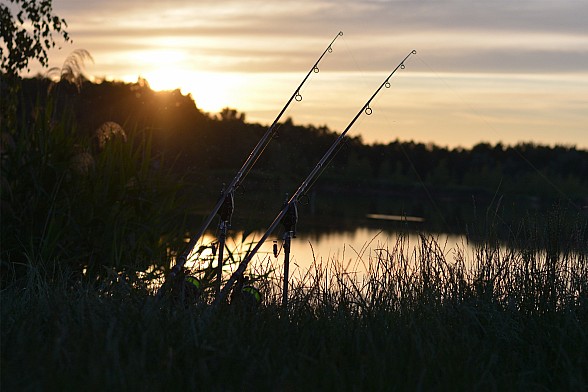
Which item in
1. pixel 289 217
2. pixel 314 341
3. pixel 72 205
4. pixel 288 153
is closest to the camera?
pixel 314 341

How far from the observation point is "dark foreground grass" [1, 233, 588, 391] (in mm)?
3328

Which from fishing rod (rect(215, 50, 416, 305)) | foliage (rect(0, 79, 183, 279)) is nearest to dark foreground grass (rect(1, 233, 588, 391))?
fishing rod (rect(215, 50, 416, 305))

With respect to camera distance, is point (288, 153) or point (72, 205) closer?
point (72, 205)

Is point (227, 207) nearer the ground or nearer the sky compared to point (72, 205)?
nearer the sky

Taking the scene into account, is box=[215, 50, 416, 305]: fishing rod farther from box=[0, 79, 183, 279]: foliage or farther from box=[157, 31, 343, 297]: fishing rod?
box=[0, 79, 183, 279]: foliage

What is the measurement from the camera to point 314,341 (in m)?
3.92

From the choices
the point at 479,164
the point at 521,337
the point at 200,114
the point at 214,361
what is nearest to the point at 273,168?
the point at 521,337

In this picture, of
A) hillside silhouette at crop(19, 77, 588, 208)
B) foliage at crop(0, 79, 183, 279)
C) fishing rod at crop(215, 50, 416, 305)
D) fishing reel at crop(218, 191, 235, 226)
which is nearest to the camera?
fishing rod at crop(215, 50, 416, 305)

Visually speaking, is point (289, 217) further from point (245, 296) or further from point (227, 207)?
point (245, 296)

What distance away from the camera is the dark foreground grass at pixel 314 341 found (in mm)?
3328

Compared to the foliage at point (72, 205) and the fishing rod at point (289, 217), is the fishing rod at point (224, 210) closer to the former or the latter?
the fishing rod at point (289, 217)

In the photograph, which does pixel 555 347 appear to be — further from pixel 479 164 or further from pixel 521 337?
pixel 479 164

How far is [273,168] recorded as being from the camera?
361 inches

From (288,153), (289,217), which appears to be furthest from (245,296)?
(288,153)
